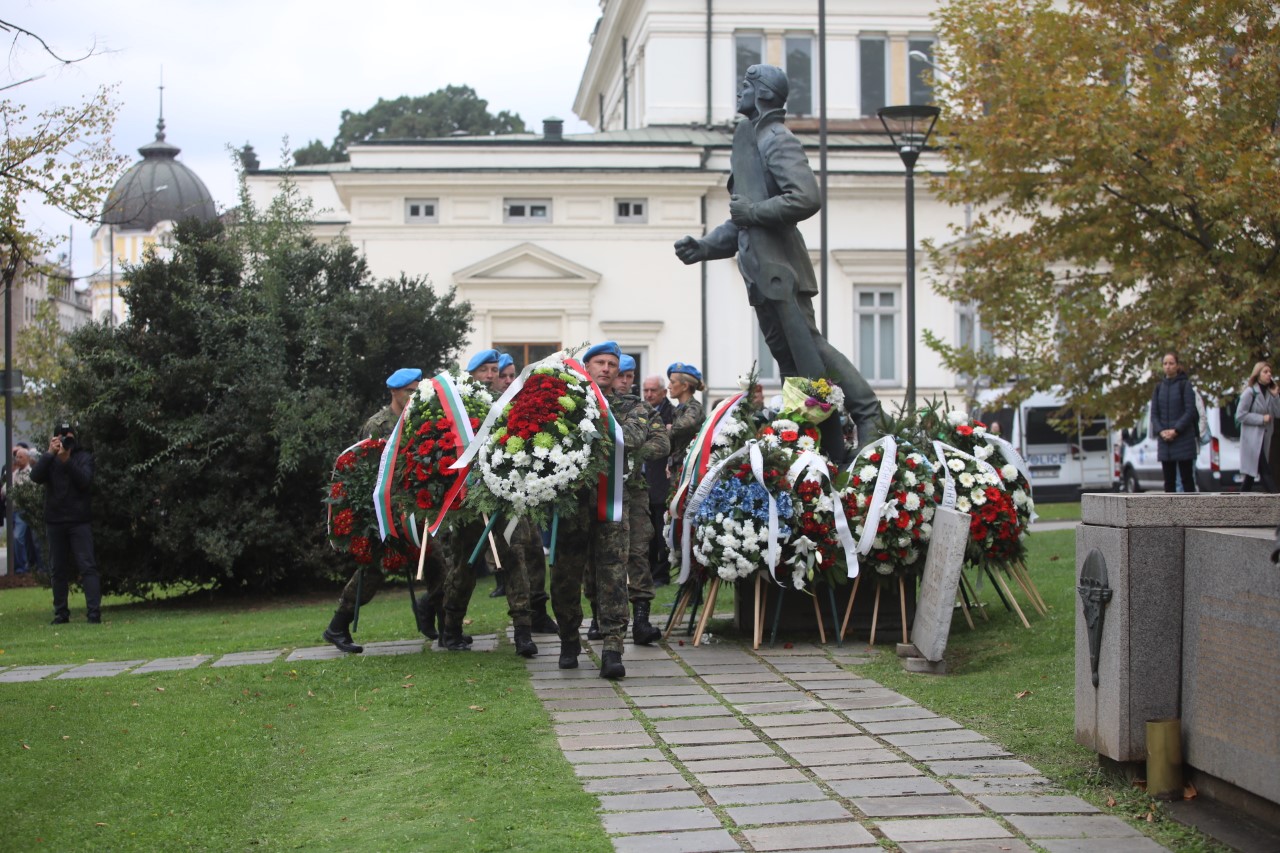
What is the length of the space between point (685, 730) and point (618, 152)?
3350 centimetres

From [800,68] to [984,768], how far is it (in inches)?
1573

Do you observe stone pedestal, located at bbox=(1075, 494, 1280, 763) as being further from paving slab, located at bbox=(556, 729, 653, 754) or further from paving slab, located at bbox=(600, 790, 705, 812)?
paving slab, located at bbox=(556, 729, 653, 754)

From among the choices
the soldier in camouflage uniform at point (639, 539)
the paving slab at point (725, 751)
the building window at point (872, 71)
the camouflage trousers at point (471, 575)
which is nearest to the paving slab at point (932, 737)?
the paving slab at point (725, 751)

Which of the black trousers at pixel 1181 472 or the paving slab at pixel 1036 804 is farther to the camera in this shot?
the black trousers at pixel 1181 472

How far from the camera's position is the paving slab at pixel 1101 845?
505 cm

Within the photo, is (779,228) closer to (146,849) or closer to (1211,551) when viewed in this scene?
(1211,551)

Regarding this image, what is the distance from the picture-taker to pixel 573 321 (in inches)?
1559

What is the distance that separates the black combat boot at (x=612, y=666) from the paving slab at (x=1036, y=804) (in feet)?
10.9

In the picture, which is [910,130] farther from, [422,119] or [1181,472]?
[422,119]

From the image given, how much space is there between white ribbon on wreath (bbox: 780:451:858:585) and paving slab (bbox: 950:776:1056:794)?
11.7 feet

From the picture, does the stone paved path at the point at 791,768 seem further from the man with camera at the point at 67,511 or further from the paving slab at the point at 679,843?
the man with camera at the point at 67,511

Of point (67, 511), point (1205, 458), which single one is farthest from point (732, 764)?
point (1205, 458)

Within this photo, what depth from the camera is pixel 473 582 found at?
1041cm

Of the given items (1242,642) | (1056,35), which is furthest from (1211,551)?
(1056,35)
